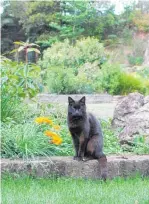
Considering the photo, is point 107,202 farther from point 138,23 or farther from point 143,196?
point 138,23

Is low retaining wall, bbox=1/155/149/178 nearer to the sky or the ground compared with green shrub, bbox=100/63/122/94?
nearer to the ground

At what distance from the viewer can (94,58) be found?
1484 cm

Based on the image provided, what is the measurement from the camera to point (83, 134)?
4.60 meters

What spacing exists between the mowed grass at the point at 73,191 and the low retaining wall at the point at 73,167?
0.09 metres

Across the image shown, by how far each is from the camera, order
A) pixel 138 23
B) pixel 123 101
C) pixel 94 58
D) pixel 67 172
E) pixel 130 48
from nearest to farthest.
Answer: pixel 67 172 → pixel 123 101 → pixel 94 58 → pixel 138 23 → pixel 130 48

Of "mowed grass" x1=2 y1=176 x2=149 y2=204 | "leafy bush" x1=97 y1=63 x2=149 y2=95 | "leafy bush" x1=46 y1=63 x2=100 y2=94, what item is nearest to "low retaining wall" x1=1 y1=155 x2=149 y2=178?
"mowed grass" x1=2 y1=176 x2=149 y2=204

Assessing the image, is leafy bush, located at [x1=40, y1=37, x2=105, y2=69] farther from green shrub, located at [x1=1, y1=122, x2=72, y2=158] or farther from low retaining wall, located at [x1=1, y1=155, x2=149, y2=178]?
low retaining wall, located at [x1=1, y1=155, x2=149, y2=178]

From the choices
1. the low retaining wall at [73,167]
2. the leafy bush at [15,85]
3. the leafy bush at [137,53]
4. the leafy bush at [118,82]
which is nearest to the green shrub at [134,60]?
the leafy bush at [137,53]

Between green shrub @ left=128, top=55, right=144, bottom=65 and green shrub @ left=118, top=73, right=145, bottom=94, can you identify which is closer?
green shrub @ left=118, top=73, right=145, bottom=94

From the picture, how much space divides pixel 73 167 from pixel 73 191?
65cm

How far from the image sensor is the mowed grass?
3506 millimetres

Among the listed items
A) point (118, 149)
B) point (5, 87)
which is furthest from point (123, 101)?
point (5, 87)

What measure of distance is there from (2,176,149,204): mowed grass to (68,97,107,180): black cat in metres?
0.28

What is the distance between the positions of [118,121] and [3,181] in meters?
2.48
